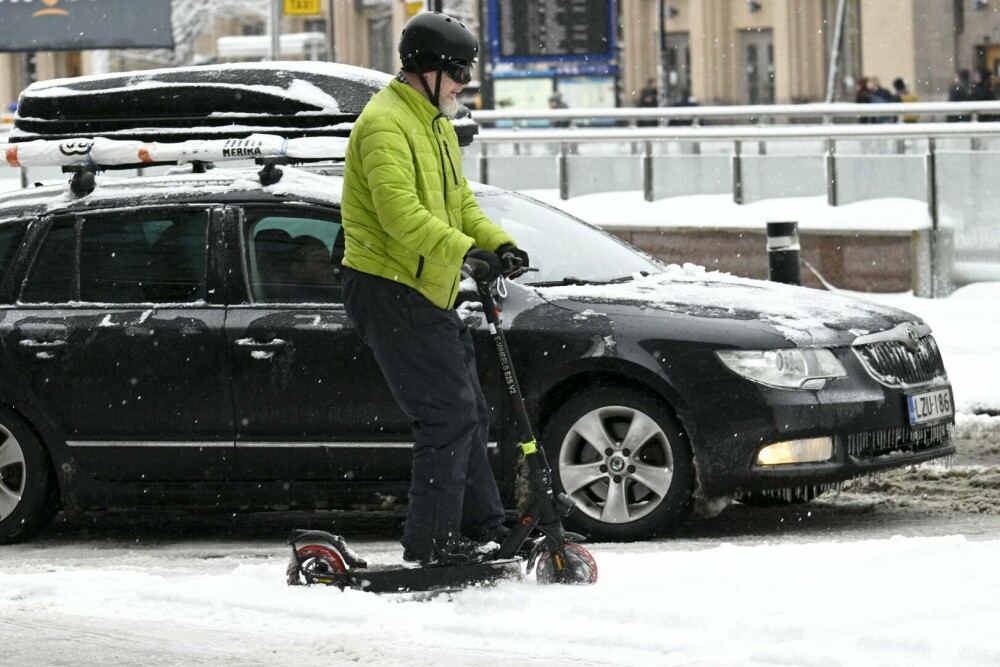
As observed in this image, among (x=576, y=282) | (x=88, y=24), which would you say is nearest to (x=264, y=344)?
(x=576, y=282)

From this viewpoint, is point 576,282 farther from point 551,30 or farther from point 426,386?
point 551,30

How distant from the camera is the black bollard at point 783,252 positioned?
10.9 m

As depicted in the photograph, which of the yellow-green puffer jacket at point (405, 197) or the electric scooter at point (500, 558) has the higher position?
the yellow-green puffer jacket at point (405, 197)

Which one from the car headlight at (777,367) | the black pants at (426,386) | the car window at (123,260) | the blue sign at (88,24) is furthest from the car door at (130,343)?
the blue sign at (88,24)

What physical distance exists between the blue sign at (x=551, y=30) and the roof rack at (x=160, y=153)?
19.6 metres

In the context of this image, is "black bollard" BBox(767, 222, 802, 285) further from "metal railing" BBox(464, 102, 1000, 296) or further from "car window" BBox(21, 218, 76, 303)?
"metal railing" BBox(464, 102, 1000, 296)

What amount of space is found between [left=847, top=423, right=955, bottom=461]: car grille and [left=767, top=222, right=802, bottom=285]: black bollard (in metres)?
3.40

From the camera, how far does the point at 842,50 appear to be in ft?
133

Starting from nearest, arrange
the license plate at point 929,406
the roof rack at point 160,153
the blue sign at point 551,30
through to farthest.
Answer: the license plate at point 929,406 → the roof rack at point 160,153 → the blue sign at point 551,30

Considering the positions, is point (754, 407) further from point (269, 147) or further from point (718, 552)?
point (269, 147)

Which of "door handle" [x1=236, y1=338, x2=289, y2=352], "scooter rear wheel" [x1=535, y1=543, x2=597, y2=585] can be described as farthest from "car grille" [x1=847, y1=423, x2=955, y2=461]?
"door handle" [x1=236, y1=338, x2=289, y2=352]

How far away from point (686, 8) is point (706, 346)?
134ft

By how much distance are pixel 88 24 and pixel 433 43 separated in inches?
809

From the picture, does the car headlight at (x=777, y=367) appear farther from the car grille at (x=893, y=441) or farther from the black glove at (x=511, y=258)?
the black glove at (x=511, y=258)
